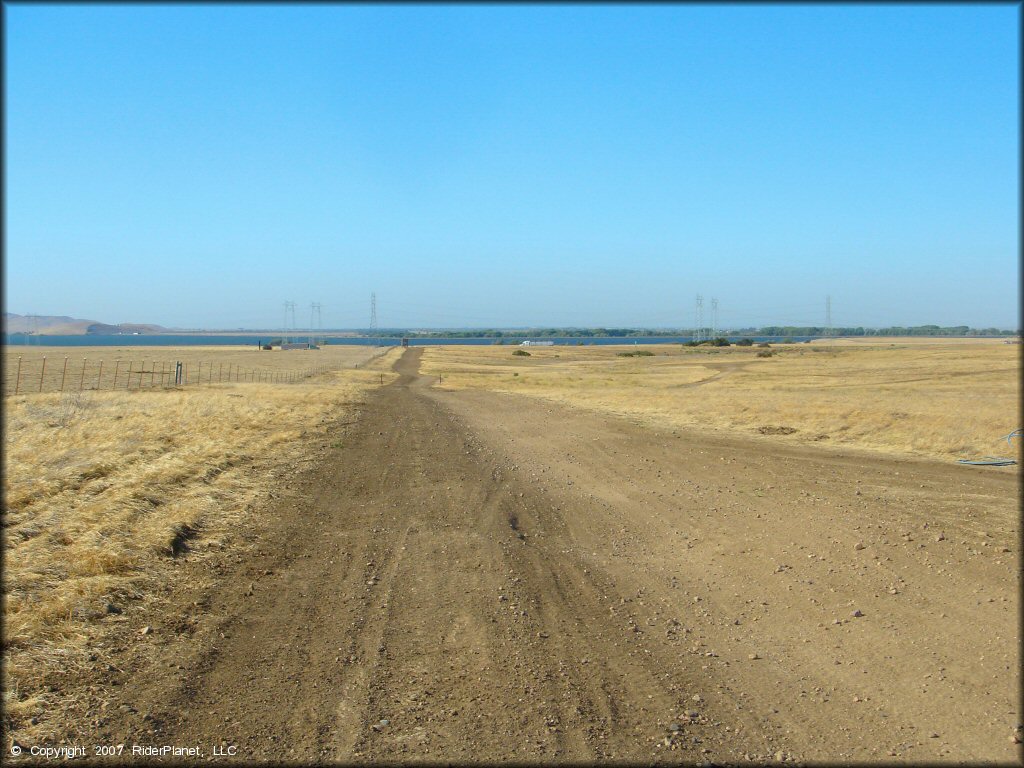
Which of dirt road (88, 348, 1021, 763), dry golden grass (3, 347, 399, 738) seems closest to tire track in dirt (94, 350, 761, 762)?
dirt road (88, 348, 1021, 763)

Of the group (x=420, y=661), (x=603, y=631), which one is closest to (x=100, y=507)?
(x=420, y=661)

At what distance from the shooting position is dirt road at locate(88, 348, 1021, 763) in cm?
475

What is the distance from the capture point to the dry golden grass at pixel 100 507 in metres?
5.91

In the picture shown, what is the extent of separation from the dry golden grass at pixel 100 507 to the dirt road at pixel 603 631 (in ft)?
2.05

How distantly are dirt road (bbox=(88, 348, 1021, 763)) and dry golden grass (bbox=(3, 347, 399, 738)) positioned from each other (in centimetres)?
62

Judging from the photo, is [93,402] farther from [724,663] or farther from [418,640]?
[724,663]

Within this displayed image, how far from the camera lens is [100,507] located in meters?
9.79

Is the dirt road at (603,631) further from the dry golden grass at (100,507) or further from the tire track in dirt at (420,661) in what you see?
the dry golden grass at (100,507)

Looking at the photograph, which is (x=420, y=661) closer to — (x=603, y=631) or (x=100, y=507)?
(x=603, y=631)

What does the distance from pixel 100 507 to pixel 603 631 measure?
740 cm

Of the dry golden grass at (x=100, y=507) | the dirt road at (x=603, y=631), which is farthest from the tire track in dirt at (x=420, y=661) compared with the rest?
the dry golden grass at (x=100, y=507)

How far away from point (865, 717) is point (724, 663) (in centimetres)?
118

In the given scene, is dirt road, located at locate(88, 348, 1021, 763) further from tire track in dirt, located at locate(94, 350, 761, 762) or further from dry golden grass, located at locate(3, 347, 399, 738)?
dry golden grass, located at locate(3, 347, 399, 738)

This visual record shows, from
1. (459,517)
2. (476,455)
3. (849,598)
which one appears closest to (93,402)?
(476,455)
